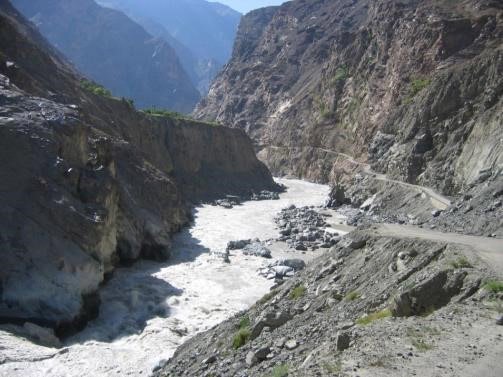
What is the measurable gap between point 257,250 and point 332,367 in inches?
1222

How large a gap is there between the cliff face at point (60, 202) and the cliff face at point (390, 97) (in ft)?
94.4

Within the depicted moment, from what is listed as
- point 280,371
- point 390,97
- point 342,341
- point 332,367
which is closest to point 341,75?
point 390,97

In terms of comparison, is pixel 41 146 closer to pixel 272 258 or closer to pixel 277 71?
pixel 272 258

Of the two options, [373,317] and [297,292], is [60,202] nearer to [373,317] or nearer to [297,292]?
[297,292]

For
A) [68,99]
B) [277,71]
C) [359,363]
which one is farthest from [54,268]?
[277,71]

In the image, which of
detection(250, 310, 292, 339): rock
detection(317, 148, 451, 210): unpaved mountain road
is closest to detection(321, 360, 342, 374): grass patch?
detection(250, 310, 292, 339): rock

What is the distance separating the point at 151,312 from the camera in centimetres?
2778

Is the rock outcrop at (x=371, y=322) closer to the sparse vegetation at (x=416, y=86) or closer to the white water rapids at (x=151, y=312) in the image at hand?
the white water rapids at (x=151, y=312)

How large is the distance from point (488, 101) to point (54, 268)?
47.5m

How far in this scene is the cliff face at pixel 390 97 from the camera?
57.4 metres

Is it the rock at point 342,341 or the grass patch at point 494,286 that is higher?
the grass patch at point 494,286

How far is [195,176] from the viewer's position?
81812 millimetres

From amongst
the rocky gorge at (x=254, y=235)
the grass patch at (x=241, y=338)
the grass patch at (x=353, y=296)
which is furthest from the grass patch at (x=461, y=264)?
the grass patch at (x=241, y=338)

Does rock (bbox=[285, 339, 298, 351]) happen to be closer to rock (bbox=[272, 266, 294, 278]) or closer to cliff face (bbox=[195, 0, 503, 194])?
rock (bbox=[272, 266, 294, 278])
